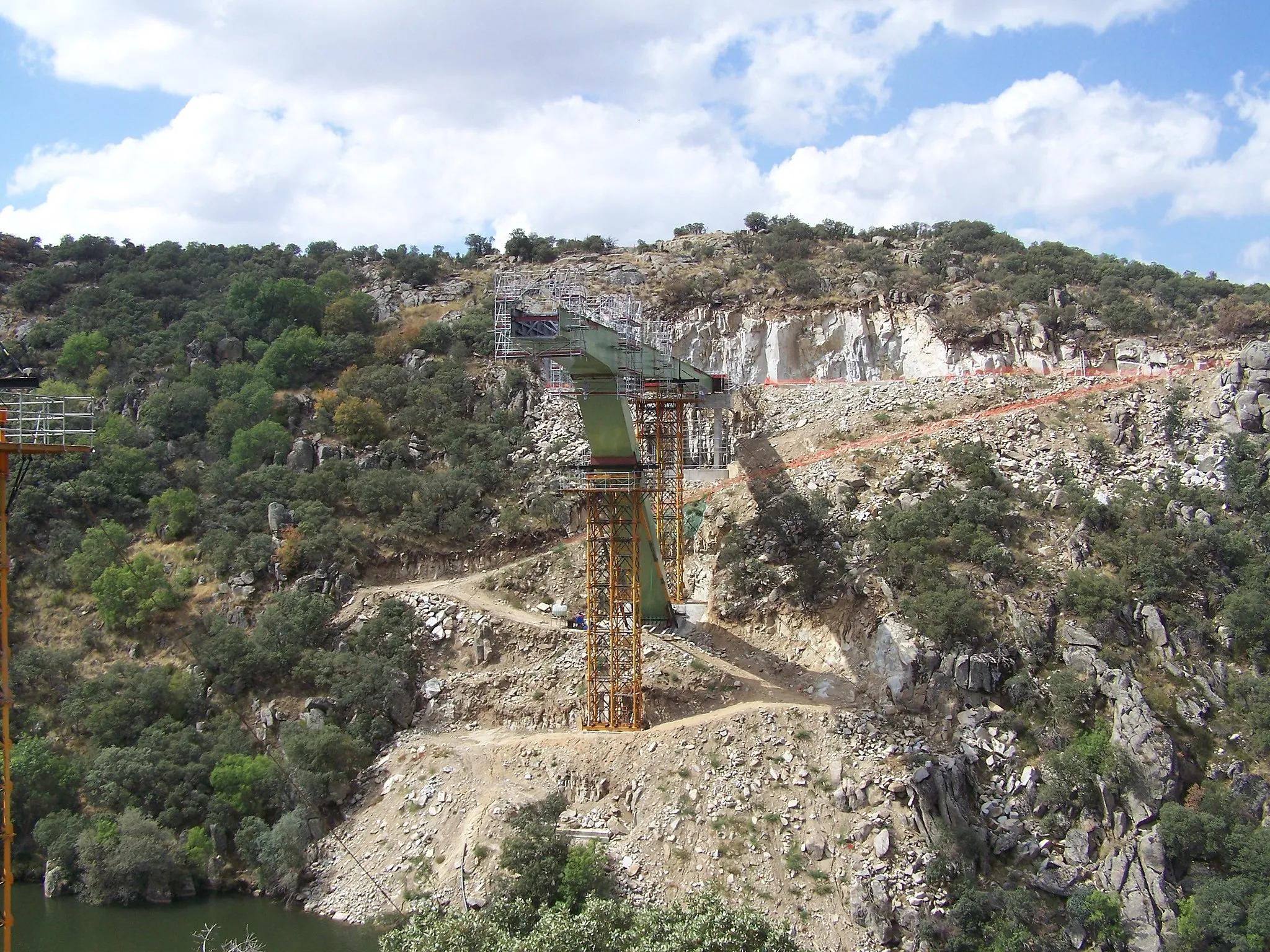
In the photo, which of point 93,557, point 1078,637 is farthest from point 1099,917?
point 93,557

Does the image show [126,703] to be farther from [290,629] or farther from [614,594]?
[614,594]

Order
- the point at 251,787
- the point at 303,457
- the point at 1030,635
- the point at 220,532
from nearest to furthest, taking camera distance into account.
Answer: the point at 1030,635 → the point at 251,787 → the point at 220,532 → the point at 303,457

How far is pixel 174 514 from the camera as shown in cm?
3841

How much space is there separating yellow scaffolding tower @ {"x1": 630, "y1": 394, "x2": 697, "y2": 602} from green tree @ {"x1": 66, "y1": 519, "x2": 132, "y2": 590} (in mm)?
17733

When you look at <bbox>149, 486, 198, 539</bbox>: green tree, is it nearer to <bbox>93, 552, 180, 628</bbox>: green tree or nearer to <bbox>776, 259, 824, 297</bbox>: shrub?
<bbox>93, 552, 180, 628</bbox>: green tree

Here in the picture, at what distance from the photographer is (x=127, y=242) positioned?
63.7 m

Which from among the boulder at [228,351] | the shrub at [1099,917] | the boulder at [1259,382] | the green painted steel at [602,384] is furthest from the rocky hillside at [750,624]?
the green painted steel at [602,384]

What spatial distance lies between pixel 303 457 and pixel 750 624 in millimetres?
19448

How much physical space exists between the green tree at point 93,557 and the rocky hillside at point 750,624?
17 centimetres

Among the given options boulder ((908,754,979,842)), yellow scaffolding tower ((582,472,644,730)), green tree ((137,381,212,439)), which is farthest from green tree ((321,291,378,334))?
boulder ((908,754,979,842))

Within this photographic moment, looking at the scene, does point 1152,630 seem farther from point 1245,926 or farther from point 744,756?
point 744,756

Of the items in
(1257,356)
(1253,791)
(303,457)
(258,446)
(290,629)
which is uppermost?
(1257,356)

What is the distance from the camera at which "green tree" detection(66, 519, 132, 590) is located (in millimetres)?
35969

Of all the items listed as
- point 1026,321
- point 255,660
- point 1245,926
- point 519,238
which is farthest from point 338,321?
point 1245,926
